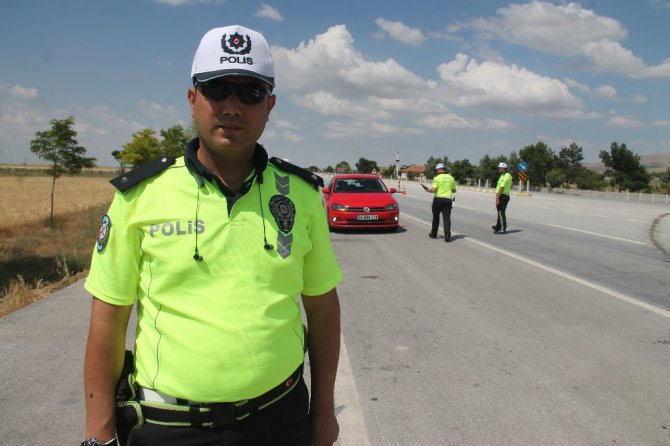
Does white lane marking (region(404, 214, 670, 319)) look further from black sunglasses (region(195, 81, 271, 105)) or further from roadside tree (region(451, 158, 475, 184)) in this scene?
roadside tree (region(451, 158, 475, 184))

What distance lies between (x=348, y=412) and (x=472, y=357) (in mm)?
1577

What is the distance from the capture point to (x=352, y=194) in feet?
49.9

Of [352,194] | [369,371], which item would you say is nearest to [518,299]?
[369,371]

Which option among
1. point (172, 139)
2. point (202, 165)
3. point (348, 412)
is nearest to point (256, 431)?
point (202, 165)

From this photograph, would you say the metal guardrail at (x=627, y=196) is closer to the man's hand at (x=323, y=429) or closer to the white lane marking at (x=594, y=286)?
the white lane marking at (x=594, y=286)

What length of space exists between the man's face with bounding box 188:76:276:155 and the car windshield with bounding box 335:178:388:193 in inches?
544

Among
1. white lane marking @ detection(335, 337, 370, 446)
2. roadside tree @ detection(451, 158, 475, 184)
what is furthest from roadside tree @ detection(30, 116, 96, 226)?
roadside tree @ detection(451, 158, 475, 184)

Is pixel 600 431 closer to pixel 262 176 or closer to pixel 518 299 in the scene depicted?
pixel 262 176

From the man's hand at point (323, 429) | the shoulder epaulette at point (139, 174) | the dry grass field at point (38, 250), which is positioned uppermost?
the shoulder epaulette at point (139, 174)

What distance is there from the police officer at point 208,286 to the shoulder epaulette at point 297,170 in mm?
112

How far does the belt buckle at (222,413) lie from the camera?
1.61m

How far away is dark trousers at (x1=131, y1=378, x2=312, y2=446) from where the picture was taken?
1.61m

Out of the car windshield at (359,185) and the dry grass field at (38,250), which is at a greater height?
the car windshield at (359,185)

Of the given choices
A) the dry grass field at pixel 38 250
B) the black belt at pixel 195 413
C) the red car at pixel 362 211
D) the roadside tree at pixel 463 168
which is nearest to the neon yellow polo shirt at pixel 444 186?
the red car at pixel 362 211
